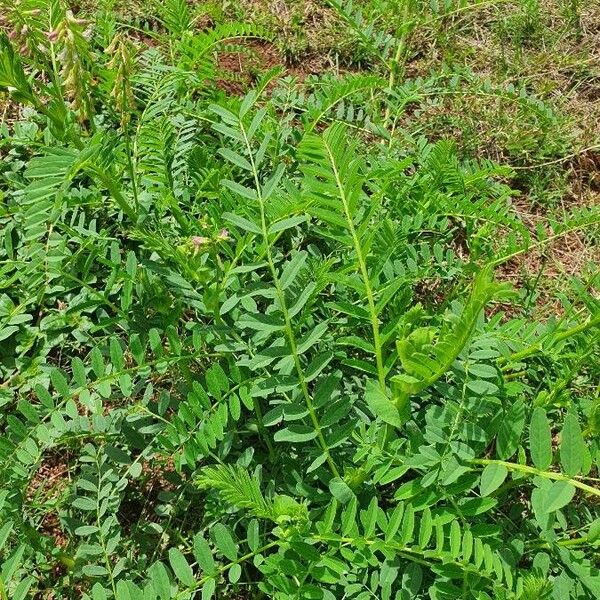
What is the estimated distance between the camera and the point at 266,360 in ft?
5.41

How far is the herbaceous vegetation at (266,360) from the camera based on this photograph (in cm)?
152

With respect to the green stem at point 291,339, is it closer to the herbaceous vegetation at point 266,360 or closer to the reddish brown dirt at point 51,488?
the herbaceous vegetation at point 266,360

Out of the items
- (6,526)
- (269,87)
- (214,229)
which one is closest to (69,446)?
(6,526)

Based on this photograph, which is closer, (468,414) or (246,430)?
(468,414)

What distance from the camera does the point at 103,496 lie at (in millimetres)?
1836

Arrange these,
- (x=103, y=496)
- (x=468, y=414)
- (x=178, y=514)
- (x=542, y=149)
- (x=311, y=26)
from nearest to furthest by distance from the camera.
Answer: (x=468, y=414) → (x=103, y=496) → (x=178, y=514) → (x=542, y=149) → (x=311, y=26)

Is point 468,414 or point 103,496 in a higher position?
point 468,414

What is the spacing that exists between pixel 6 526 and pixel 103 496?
29cm

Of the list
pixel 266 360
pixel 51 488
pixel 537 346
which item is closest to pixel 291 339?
pixel 266 360

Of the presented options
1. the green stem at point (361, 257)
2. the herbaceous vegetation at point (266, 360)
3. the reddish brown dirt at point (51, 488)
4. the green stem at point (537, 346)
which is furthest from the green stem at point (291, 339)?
the reddish brown dirt at point (51, 488)

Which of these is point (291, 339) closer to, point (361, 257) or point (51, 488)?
point (361, 257)

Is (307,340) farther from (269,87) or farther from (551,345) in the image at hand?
(269,87)

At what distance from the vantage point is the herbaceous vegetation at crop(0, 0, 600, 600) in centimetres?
152

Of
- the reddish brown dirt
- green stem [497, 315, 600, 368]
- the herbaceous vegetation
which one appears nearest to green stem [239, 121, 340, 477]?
the herbaceous vegetation
